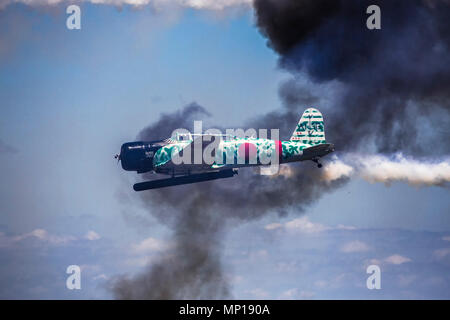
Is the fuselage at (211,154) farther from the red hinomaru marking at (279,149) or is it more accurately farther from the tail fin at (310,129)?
the tail fin at (310,129)

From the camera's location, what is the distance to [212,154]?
52719 millimetres

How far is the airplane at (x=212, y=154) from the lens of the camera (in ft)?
172

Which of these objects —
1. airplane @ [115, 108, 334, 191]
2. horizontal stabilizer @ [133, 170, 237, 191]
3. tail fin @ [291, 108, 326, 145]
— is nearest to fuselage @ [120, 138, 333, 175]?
airplane @ [115, 108, 334, 191]

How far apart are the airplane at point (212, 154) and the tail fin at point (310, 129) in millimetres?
75

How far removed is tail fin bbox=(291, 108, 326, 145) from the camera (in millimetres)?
54625

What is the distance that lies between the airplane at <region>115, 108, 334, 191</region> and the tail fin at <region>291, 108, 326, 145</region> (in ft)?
0.25

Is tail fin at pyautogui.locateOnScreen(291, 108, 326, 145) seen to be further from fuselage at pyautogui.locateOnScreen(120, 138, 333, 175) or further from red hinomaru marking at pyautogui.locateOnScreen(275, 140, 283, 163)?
red hinomaru marking at pyautogui.locateOnScreen(275, 140, 283, 163)

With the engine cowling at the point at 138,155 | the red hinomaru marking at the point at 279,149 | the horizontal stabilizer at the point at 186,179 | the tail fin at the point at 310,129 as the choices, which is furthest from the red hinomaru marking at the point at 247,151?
the engine cowling at the point at 138,155

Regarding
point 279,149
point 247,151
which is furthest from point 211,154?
point 279,149

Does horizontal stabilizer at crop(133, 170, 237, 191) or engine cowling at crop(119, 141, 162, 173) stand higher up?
engine cowling at crop(119, 141, 162, 173)
